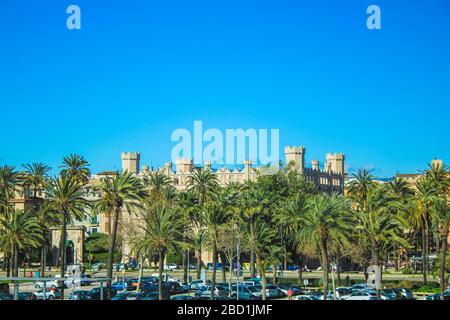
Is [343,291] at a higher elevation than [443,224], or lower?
lower

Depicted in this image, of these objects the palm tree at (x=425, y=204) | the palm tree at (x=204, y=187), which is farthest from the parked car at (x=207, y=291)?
the palm tree at (x=425, y=204)

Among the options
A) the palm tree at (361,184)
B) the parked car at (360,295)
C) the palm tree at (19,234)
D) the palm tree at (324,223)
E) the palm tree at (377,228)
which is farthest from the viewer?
the palm tree at (361,184)

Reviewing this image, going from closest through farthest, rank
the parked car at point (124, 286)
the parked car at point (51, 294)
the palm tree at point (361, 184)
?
the parked car at point (51, 294)
the parked car at point (124, 286)
the palm tree at point (361, 184)

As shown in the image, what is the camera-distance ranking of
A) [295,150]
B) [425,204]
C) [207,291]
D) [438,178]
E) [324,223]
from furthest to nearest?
1. [295,150]
2. [438,178]
3. [425,204]
4. [207,291]
5. [324,223]

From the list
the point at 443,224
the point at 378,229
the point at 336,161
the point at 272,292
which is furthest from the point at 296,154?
the point at 378,229

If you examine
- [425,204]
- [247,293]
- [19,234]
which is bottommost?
[247,293]

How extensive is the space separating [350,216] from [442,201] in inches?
608

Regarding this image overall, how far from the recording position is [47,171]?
303 feet

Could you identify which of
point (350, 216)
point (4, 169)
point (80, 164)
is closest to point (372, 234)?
point (350, 216)

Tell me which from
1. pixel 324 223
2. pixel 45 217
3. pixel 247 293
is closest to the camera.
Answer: pixel 324 223

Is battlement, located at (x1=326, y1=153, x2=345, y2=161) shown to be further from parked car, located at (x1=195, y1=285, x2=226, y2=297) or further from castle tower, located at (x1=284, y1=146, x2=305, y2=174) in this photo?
parked car, located at (x1=195, y1=285, x2=226, y2=297)

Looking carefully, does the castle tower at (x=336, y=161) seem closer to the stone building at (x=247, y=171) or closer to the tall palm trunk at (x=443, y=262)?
the stone building at (x=247, y=171)

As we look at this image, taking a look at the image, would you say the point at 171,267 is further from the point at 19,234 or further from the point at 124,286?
the point at 124,286
